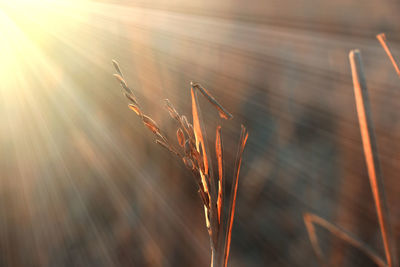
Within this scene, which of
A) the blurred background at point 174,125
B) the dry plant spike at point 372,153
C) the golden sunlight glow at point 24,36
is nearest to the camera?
the dry plant spike at point 372,153

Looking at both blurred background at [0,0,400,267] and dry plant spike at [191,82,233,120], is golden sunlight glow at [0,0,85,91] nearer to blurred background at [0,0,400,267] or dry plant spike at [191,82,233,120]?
blurred background at [0,0,400,267]

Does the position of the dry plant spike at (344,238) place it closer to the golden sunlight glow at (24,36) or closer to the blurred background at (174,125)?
the blurred background at (174,125)

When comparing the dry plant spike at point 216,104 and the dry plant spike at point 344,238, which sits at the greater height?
the dry plant spike at point 216,104

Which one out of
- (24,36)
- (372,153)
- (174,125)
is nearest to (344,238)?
(372,153)

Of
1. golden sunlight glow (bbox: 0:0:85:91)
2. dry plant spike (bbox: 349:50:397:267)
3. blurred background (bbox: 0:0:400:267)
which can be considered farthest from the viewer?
golden sunlight glow (bbox: 0:0:85:91)

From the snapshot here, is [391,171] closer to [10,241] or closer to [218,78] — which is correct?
[218,78]

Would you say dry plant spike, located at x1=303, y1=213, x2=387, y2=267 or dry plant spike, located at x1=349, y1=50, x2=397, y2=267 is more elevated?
dry plant spike, located at x1=349, y1=50, x2=397, y2=267

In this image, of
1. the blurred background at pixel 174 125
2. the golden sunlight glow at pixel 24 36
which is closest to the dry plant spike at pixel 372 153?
the blurred background at pixel 174 125

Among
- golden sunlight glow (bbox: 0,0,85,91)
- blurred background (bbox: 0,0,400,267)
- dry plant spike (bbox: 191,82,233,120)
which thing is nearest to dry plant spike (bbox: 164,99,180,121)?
dry plant spike (bbox: 191,82,233,120)

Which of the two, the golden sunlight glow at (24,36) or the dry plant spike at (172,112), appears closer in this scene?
the dry plant spike at (172,112)

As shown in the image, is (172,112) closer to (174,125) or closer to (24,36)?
(174,125)
